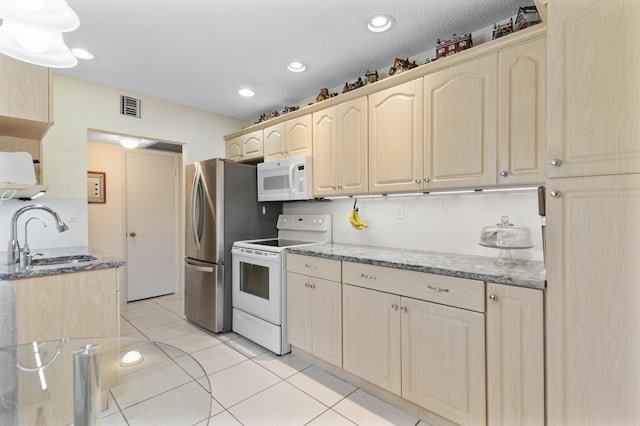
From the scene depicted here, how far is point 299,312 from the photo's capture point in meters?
2.42

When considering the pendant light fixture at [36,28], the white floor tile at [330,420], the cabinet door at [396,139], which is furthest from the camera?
the cabinet door at [396,139]

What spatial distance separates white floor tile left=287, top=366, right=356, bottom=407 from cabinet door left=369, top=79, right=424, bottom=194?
1425 millimetres

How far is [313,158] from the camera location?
9.00 feet

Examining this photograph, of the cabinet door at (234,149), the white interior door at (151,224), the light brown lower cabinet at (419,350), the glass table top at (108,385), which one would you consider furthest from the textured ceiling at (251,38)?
the glass table top at (108,385)

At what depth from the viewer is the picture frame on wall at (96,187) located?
3.94 m

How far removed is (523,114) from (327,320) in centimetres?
179

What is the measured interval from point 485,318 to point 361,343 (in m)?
0.83

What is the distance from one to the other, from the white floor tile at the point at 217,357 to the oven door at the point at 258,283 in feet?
1.18

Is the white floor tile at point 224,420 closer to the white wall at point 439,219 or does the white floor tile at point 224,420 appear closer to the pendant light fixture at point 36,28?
the white wall at point 439,219

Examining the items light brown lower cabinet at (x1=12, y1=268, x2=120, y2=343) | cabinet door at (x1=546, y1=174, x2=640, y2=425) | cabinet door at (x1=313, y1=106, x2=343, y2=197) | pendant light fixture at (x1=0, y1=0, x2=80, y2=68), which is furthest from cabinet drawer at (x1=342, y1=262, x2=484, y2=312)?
pendant light fixture at (x1=0, y1=0, x2=80, y2=68)

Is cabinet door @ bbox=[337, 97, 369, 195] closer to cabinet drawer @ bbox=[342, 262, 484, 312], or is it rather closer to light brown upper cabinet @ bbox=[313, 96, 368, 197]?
light brown upper cabinet @ bbox=[313, 96, 368, 197]

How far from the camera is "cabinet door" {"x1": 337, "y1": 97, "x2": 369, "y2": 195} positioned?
2.35 m

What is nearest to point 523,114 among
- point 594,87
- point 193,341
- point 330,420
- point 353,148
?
point 594,87

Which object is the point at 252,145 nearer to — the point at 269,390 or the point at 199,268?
the point at 199,268
